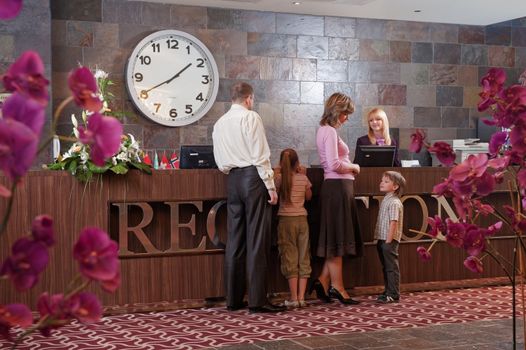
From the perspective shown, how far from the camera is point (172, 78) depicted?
29.6 ft

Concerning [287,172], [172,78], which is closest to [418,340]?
[287,172]

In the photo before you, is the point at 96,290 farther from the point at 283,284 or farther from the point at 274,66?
the point at 274,66

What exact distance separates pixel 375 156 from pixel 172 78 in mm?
3049

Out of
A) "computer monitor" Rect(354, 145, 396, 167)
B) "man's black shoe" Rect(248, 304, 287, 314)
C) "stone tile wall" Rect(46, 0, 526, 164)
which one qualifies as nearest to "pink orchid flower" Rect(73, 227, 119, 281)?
"man's black shoe" Rect(248, 304, 287, 314)

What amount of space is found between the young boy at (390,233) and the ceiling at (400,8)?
3.02 meters

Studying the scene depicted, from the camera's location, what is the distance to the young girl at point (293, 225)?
614 cm

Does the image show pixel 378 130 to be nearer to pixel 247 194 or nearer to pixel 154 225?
pixel 247 194

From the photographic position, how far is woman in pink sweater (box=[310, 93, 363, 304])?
626 cm

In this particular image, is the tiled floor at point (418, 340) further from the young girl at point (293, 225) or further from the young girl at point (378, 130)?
the young girl at point (378, 130)

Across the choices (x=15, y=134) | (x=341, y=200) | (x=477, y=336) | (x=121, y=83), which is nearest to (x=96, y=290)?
(x=341, y=200)

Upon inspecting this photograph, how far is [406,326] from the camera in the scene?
5.32 metres

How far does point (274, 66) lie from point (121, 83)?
1856mm

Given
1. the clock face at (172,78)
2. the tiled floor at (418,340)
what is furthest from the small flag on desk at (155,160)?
the tiled floor at (418,340)

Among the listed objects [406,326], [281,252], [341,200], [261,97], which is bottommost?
[406,326]
